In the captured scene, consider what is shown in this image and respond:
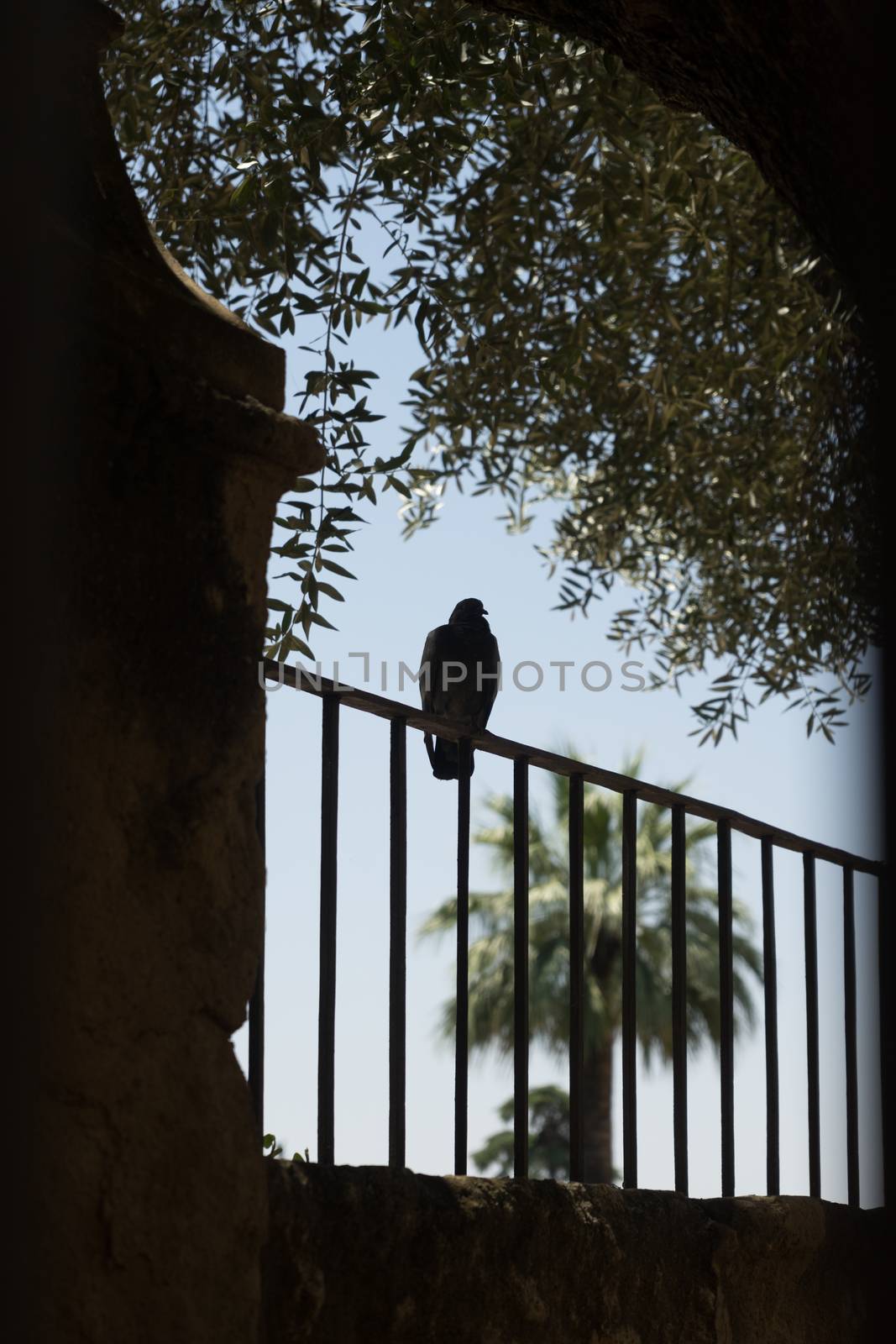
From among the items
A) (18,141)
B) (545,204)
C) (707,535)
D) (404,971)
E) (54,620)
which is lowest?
(404,971)

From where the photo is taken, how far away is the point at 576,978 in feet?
10.7

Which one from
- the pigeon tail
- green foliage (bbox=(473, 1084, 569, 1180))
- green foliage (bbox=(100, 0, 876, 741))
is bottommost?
green foliage (bbox=(473, 1084, 569, 1180))

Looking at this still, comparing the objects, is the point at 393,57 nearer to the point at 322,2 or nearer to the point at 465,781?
the point at 322,2

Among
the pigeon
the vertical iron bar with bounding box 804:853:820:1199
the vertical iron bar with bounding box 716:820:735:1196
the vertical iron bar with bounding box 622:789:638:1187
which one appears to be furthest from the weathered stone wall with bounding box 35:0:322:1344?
the pigeon

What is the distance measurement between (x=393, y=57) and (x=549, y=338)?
7.82 ft

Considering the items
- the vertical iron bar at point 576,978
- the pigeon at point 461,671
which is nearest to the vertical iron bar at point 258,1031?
the vertical iron bar at point 576,978

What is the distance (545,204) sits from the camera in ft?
20.0

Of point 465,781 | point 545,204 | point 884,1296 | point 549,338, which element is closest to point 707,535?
point 549,338

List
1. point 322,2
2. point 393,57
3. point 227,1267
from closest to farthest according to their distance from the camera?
point 227,1267
point 393,57
point 322,2

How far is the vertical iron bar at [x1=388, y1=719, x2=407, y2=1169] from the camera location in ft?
8.76

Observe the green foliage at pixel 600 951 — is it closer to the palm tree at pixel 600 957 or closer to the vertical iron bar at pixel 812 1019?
the palm tree at pixel 600 957

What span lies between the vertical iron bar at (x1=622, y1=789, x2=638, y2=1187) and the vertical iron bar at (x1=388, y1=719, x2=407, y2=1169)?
0.77 m

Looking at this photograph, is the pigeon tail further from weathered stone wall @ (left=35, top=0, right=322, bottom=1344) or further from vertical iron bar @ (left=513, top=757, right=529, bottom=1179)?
weathered stone wall @ (left=35, top=0, right=322, bottom=1344)

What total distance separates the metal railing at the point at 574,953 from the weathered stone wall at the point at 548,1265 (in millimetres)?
131
